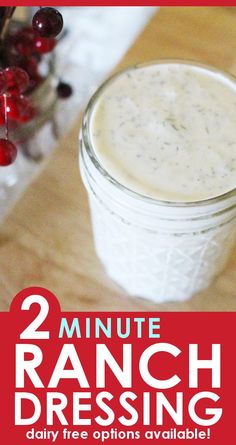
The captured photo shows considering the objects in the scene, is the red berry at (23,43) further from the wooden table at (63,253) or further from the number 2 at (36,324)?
the number 2 at (36,324)

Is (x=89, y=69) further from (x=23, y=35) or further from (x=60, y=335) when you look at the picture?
(x=60, y=335)

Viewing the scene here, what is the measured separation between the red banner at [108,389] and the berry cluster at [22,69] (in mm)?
164

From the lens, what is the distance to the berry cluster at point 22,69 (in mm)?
440

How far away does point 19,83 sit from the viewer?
48 centimetres

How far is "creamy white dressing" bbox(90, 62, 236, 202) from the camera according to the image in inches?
18.7

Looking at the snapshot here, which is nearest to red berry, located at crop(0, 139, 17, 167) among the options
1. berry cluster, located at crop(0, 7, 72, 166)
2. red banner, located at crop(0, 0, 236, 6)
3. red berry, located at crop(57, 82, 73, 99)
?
berry cluster, located at crop(0, 7, 72, 166)

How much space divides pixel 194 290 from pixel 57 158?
0.64ft

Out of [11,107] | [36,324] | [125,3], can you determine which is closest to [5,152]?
[11,107]

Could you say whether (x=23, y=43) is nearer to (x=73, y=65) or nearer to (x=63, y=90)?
(x=63, y=90)

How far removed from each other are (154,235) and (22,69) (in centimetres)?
18

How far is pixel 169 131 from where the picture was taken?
1.65 ft

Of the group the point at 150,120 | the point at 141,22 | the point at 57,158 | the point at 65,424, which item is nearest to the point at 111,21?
the point at 141,22

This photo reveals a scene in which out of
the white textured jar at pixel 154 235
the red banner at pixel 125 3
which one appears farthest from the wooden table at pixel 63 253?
the red banner at pixel 125 3

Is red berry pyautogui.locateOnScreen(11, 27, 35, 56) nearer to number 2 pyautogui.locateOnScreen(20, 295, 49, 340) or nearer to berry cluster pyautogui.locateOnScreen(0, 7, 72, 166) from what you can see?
berry cluster pyautogui.locateOnScreen(0, 7, 72, 166)
